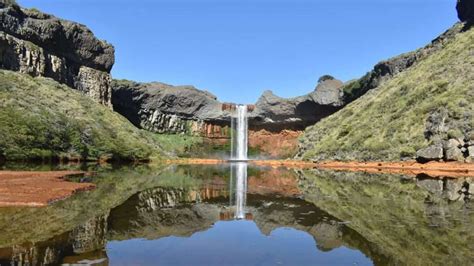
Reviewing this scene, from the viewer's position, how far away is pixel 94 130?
79375 mm

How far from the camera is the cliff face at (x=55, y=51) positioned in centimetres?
8694

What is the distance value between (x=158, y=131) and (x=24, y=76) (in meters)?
47.5

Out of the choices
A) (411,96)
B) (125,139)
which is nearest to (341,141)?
(411,96)

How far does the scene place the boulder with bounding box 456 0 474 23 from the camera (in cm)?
8706

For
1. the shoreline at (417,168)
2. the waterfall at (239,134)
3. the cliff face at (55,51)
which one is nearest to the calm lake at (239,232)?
the shoreline at (417,168)

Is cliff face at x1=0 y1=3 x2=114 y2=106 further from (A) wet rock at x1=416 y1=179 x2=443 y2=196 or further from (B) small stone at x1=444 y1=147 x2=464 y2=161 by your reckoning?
(A) wet rock at x1=416 y1=179 x2=443 y2=196

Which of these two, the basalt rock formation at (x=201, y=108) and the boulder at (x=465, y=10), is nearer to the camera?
the boulder at (x=465, y=10)

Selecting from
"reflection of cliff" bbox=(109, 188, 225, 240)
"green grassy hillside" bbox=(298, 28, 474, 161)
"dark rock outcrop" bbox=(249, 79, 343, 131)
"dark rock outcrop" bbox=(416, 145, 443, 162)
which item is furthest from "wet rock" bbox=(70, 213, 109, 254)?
"dark rock outcrop" bbox=(249, 79, 343, 131)

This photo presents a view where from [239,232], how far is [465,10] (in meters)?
95.3

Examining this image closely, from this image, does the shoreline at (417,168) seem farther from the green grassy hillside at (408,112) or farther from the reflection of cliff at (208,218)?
the reflection of cliff at (208,218)

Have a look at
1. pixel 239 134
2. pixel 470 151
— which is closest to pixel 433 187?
pixel 470 151

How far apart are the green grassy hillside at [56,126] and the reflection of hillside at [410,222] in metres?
48.1

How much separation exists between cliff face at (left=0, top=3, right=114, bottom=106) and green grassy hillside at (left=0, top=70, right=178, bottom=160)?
17.2ft

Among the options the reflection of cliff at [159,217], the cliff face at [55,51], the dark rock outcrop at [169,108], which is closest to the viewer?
the reflection of cliff at [159,217]
